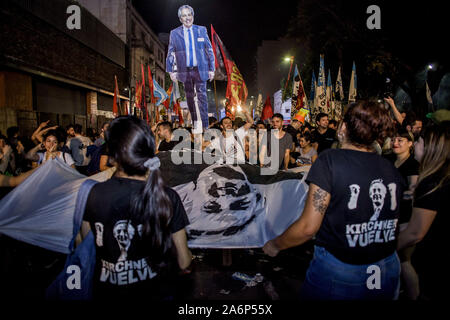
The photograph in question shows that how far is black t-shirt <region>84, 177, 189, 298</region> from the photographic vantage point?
174 centimetres

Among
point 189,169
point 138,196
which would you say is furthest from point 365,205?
point 189,169

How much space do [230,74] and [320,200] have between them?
594 cm

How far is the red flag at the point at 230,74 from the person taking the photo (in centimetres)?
711

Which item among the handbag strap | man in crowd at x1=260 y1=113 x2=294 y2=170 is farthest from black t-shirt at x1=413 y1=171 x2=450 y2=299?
man in crowd at x1=260 y1=113 x2=294 y2=170

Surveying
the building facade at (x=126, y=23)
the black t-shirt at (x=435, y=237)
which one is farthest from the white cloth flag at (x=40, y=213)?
the building facade at (x=126, y=23)

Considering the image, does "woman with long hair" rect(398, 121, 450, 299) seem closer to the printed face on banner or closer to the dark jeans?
the printed face on banner

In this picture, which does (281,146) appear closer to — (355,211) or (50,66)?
(355,211)

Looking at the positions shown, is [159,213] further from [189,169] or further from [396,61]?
[396,61]

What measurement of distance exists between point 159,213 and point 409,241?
6.11 ft

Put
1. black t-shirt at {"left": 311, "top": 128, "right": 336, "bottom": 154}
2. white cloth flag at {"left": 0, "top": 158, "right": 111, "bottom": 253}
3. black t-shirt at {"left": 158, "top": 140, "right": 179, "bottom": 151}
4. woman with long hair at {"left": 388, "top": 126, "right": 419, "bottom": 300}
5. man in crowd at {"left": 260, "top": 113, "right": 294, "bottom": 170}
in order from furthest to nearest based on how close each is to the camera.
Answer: black t-shirt at {"left": 311, "top": 128, "right": 336, "bottom": 154}
man in crowd at {"left": 260, "top": 113, "right": 294, "bottom": 170}
black t-shirt at {"left": 158, "top": 140, "right": 179, "bottom": 151}
woman with long hair at {"left": 388, "top": 126, "right": 419, "bottom": 300}
white cloth flag at {"left": 0, "top": 158, "right": 111, "bottom": 253}

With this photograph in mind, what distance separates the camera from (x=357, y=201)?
1896 mm

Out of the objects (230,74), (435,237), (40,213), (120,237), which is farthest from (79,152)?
(435,237)

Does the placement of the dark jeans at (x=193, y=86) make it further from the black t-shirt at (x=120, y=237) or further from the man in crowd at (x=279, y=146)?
the black t-shirt at (x=120, y=237)

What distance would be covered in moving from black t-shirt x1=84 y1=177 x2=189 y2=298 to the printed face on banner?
2127 millimetres
